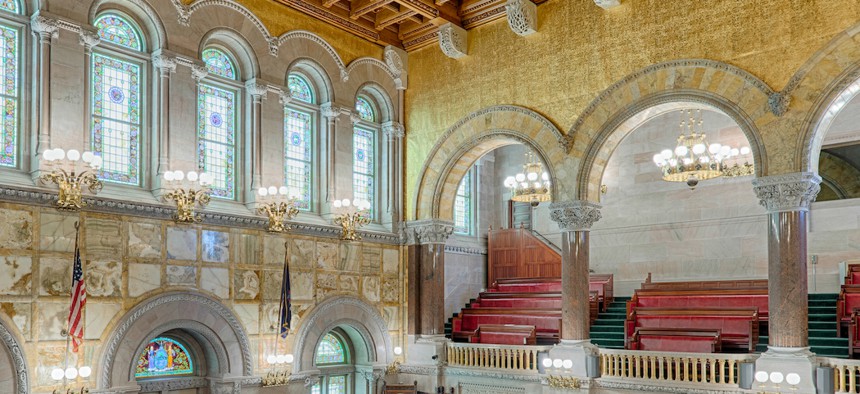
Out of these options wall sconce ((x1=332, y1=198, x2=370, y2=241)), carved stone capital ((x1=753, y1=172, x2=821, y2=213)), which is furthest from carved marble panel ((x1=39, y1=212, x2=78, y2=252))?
carved stone capital ((x1=753, y1=172, x2=821, y2=213))

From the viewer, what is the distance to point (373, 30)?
61.4 feet

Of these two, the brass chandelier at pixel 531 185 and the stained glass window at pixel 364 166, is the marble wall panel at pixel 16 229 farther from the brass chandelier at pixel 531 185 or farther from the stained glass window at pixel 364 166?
the brass chandelier at pixel 531 185

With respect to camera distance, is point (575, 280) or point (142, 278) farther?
point (575, 280)

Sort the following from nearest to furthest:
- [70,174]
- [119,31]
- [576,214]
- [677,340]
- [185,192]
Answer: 1. [70,174]
2. [185,192]
3. [119,31]
4. [677,340]
5. [576,214]

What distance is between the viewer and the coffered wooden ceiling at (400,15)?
57.2 feet

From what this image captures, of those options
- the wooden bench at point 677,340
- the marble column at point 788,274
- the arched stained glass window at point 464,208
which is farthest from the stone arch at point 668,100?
the arched stained glass window at point 464,208

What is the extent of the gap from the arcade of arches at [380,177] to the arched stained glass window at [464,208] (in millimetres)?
3498

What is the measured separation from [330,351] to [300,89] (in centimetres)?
621

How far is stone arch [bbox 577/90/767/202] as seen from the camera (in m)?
13.6

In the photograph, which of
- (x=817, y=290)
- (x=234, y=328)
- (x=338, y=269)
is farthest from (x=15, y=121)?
(x=817, y=290)

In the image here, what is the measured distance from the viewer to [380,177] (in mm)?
18969

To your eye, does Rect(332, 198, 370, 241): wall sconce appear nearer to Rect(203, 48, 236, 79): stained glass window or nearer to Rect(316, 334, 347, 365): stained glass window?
Rect(316, 334, 347, 365): stained glass window

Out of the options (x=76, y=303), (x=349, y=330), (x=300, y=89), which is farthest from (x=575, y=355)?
(x=76, y=303)

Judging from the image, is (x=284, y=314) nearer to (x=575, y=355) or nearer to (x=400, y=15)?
(x=575, y=355)
